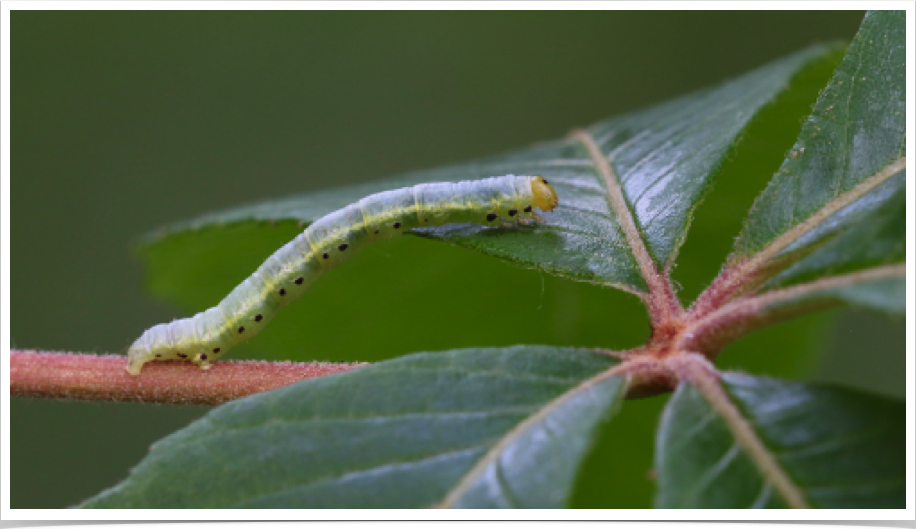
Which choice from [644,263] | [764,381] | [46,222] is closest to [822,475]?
[764,381]

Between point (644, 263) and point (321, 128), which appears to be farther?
point (321, 128)

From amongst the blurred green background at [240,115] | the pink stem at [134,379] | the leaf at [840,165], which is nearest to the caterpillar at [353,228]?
the pink stem at [134,379]

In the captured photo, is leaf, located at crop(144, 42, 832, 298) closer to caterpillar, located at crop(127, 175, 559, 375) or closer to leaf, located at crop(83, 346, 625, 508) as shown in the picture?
caterpillar, located at crop(127, 175, 559, 375)

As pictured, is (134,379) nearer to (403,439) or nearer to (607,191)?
(403,439)

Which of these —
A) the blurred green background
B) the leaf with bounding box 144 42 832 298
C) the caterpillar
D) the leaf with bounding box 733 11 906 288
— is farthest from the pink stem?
the blurred green background

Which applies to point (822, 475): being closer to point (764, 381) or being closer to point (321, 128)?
point (764, 381)

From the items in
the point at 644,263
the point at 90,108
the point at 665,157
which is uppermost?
the point at 90,108

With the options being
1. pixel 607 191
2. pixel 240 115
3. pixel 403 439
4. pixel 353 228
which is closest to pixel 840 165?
pixel 607 191

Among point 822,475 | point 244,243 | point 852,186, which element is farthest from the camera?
point 244,243
